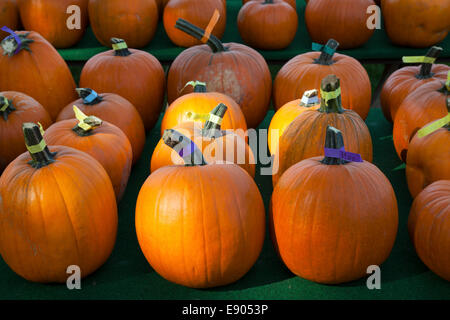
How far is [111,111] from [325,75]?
1.08 m

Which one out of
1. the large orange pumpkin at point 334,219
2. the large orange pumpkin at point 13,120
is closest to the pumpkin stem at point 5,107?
the large orange pumpkin at point 13,120

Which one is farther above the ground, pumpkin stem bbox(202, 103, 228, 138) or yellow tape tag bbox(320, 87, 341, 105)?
yellow tape tag bbox(320, 87, 341, 105)

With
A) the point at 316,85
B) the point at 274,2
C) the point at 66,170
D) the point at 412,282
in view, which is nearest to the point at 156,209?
the point at 66,170

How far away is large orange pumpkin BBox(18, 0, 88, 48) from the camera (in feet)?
11.6

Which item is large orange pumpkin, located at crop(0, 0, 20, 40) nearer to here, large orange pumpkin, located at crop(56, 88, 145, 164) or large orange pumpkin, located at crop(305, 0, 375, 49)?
large orange pumpkin, located at crop(56, 88, 145, 164)

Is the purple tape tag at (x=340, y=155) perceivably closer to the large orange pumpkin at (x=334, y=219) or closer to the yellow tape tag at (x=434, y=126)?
the large orange pumpkin at (x=334, y=219)

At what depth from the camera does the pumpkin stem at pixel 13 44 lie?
8.30 feet

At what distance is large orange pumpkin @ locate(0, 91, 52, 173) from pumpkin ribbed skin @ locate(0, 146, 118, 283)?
2.12 ft

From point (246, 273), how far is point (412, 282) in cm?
52

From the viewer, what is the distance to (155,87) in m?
2.79

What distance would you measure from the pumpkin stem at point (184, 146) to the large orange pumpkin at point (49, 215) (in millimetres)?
281

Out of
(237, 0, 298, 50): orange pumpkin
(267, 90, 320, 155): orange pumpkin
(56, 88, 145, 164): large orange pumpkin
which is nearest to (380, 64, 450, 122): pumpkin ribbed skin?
(267, 90, 320, 155): orange pumpkin

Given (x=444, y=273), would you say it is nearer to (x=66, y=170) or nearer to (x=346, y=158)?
(x=346, y=158)

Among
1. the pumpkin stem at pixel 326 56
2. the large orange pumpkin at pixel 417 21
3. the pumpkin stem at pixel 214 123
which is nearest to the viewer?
the pumpkin stem at pixel 214 123
